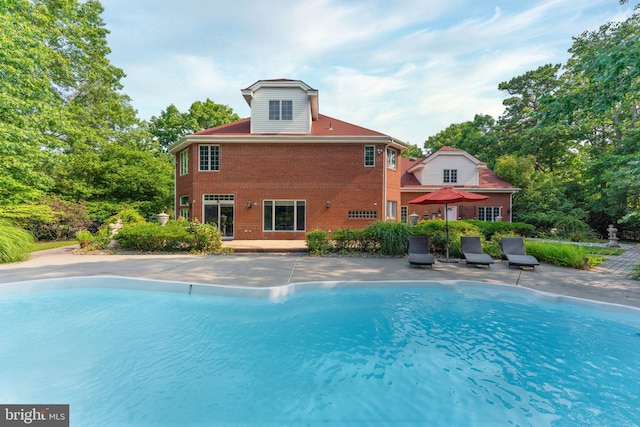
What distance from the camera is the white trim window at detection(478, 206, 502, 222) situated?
21.5 m

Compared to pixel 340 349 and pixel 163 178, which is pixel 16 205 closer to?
pixel 163 178

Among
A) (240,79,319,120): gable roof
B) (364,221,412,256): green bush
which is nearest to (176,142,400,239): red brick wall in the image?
(240,79,319,120): gable roof

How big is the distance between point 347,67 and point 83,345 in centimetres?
1542

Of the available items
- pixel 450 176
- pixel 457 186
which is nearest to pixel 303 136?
pixel 450 176

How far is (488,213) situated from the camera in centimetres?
2166

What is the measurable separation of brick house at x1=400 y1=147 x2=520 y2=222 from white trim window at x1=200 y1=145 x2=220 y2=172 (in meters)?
13.7

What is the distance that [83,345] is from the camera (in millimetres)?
4574

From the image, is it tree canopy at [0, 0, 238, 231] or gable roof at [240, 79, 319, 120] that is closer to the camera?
tree canopy at [0, 0, 238, 231]

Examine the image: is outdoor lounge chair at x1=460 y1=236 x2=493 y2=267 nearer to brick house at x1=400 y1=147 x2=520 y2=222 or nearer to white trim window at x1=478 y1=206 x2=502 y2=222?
brick house at x1=400 y1=147 x2=520 y2=222

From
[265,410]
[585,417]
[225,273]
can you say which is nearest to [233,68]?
[225,273]

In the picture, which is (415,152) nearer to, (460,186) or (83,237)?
(460,186)

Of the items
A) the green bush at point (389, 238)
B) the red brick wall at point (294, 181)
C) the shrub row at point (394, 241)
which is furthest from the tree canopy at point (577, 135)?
the red brick wall at point (294, 181)

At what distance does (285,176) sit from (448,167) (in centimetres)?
1391

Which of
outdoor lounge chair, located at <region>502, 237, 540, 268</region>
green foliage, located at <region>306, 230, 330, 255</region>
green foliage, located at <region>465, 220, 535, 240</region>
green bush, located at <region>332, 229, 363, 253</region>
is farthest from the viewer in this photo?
green foliage, located at <region>465, 220, 535, 240</region>
